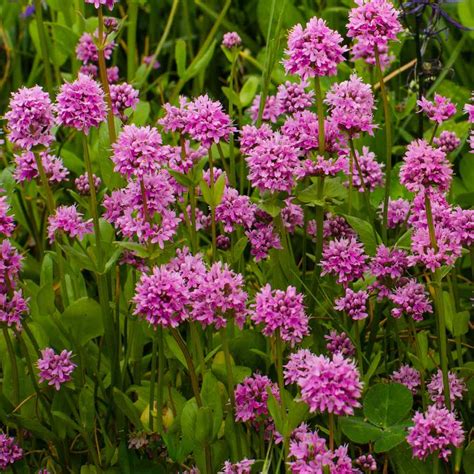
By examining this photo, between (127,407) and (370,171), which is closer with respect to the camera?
(127,407)

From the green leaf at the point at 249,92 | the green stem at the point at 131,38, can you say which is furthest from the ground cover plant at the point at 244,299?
the green stem at the point at 131,38

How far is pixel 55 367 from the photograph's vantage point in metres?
1.65

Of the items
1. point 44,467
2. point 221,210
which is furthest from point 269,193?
point 44,467

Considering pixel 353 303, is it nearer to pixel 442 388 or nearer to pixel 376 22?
pixel 442 388

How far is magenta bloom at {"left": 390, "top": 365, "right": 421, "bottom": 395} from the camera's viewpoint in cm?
163

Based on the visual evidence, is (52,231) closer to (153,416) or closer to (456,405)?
(153,416)

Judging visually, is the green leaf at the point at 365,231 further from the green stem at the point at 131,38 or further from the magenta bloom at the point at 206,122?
the green stem at the point at 131,38

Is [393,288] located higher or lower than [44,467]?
higher

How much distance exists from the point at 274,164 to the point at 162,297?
10.9 inches

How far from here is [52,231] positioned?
165 centimetres

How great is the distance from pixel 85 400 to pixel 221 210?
0.37 metres

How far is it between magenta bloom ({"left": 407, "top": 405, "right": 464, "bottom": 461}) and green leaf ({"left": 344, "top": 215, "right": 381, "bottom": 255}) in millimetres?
335

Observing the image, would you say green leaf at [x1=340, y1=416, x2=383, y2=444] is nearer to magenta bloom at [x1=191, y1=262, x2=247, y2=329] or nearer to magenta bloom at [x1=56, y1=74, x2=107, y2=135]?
magenta bloom at [x1=191, y1=262, x2=247, y2=329]

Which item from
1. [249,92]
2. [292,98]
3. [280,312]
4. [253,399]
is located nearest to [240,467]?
[253,399]
